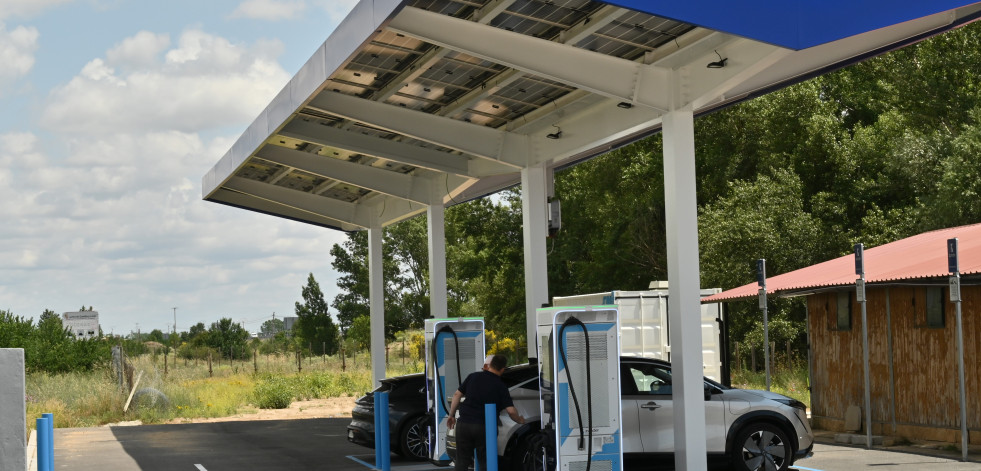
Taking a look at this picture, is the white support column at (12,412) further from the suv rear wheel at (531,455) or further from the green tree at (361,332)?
the green tree at (361,332)

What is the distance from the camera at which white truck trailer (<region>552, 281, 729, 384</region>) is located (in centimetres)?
2069

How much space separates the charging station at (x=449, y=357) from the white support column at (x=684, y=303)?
3104mm

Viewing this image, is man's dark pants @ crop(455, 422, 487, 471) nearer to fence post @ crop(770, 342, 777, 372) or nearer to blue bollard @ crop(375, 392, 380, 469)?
blue bollard @ crop(375, 392, 380, 469)

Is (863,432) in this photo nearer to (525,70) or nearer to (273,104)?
(525,70)

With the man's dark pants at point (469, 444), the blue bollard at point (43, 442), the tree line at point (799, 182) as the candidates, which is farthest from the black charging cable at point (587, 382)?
the tree line at point (799, 182)

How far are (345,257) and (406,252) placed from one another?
4.24 meters

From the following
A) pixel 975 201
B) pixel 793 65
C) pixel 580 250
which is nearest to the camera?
pixel 793 65

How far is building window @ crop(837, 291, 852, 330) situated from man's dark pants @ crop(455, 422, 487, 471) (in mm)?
10069

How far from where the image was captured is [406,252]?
242 ft

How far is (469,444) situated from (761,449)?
4.22 m

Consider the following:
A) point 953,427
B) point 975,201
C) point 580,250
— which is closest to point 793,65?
point 953,427

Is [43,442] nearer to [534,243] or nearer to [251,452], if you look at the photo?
[251,452]

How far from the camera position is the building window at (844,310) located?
1953cm

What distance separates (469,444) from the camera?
11.9 metres
